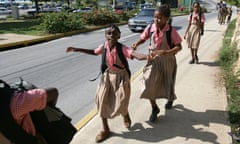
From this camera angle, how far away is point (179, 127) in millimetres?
5156

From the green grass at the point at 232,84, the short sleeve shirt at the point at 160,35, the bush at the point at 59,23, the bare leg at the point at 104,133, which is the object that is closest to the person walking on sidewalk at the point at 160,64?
the short sleeve shirt at the point at 160,35

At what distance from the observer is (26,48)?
553 inches

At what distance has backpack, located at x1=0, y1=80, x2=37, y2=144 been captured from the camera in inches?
82.4

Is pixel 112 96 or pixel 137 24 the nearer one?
pixel 112 96

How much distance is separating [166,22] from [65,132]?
291 centimetres

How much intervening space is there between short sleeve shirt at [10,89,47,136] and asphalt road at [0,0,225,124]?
10.7ft

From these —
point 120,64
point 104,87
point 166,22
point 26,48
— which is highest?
point 166,22

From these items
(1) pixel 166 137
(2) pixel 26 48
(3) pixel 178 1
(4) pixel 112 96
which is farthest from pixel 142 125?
(3) pixel 178 1

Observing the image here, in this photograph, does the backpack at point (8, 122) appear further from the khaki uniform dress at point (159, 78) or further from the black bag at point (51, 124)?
the khaki uniform dress at point (159, 78)

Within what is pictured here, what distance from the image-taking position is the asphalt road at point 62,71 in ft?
21.6

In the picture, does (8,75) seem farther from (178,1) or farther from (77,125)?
(178,1)

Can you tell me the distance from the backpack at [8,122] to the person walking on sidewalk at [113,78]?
2328mm

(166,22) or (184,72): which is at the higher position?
(166,22)

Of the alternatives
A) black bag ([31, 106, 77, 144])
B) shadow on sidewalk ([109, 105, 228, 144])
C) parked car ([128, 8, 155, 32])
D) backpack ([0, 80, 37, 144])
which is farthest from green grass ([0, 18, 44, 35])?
backpack ([0, 80, 37, 144])
